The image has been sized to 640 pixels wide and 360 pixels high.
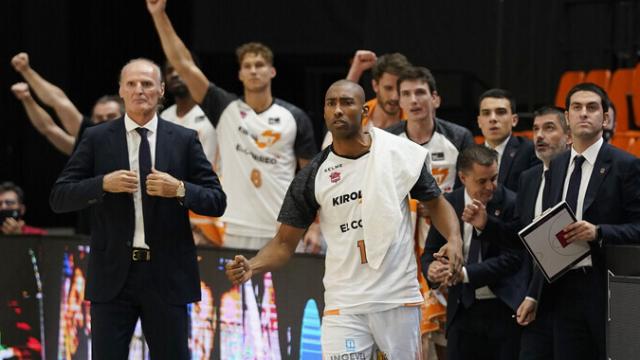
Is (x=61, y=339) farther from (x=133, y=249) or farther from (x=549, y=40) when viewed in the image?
(x=549, y=40)

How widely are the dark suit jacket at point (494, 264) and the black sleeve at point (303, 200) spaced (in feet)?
3.73

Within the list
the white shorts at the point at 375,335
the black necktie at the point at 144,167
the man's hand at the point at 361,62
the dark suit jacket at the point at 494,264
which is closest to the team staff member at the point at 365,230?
the white shorts at the point at 375,335

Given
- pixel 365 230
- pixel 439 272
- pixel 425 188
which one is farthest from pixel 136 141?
pixel 439 272

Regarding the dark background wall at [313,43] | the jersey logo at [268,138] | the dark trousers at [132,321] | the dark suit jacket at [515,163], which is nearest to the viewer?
the dark trousers at [132,321]

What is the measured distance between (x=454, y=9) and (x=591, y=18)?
1.51m

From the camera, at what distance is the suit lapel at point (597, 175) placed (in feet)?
18.7

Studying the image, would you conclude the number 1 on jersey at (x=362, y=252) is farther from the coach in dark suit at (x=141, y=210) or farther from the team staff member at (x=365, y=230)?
the coach in dark suit at (x=141, y=210)

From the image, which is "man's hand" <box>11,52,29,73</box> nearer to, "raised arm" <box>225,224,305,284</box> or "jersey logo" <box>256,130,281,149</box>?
"jersey logo" <box>256,130,281,149</box>

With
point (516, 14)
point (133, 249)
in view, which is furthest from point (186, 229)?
point (516, 14)

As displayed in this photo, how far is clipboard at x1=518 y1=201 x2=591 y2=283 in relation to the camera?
558cm

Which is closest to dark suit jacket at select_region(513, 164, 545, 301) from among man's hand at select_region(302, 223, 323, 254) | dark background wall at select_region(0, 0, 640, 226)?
man's hand at select_region(302, 223, 323, 254)

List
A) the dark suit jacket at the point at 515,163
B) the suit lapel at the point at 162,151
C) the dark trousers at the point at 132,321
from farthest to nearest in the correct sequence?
the dark suit jacket at the point at 515,163 < the suit lapel at the point at 162,151 < the dark trousers at the point at 132,321

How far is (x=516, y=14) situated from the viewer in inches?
465

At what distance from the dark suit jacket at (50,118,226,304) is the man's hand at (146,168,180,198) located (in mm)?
93
